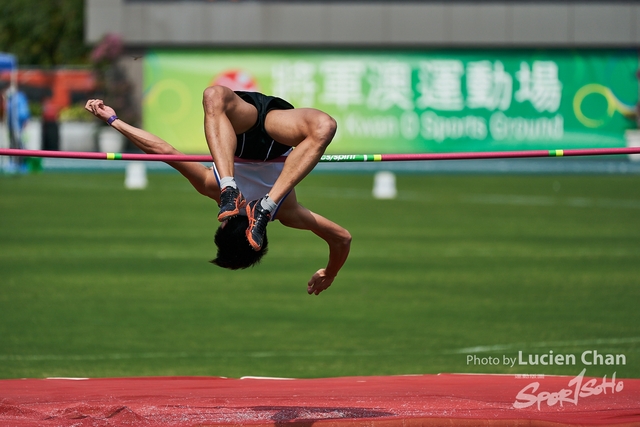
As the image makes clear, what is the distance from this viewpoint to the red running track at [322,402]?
241 inches

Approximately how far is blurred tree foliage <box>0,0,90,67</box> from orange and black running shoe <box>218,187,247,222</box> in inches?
1465

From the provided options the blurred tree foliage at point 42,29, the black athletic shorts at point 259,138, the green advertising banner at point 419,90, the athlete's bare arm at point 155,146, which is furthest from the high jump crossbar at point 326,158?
the blurred tree foliage at point 42,29

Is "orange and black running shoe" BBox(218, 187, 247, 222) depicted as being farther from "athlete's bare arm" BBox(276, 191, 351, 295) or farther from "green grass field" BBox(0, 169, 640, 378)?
"green grass field" BBox(0, 169, 640, 378)

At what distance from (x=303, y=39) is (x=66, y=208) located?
15.6 m

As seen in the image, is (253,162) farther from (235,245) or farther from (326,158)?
(235,245)

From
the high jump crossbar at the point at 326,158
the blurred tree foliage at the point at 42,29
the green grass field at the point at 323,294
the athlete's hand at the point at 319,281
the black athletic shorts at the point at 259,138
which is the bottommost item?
the green grass field at the point at 323,294

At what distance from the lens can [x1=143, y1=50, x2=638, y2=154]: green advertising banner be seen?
35375mm

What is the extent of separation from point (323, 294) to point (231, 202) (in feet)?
23.4

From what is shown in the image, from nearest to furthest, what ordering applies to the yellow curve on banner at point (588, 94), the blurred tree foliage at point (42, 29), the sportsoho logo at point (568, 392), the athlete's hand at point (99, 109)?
the athlete's hand at point (99, 109) < the sportsoho logo at point (568, 392) < the yellow curve on banner at point (588, 94) < the blurred tree foliage at point (42, 29)

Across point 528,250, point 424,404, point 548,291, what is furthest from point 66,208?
point 424,404

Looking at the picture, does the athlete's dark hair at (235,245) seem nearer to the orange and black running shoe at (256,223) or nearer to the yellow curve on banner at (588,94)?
the orange and black running shoe at (256,223)

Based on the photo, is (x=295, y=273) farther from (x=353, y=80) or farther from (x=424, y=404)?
(x=353, y=80)

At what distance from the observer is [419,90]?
116ft

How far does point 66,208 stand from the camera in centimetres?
2109
